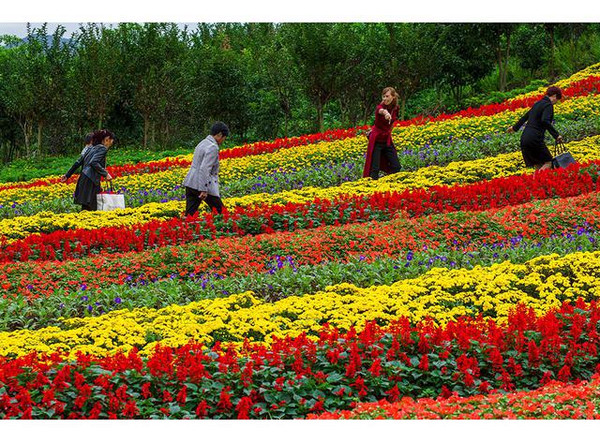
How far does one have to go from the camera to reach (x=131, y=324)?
245 inches

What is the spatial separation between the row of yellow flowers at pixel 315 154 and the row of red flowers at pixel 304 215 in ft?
16.7

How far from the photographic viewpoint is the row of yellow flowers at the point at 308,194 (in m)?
11.4

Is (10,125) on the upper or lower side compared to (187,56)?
lower

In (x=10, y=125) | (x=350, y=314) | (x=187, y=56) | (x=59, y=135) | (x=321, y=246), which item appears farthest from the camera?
(x=10, y=125)

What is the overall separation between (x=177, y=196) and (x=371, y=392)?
10017 mm

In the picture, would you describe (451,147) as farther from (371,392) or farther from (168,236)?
(371,392)

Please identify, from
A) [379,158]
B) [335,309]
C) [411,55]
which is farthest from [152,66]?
[335,309]

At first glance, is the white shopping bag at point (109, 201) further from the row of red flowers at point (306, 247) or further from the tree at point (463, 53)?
the tree at point (463, 53)

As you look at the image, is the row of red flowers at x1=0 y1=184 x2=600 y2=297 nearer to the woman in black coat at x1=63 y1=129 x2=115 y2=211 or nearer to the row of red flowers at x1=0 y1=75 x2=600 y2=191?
the woman in black coat at x1=63 y1=129 x2=115 y2=211

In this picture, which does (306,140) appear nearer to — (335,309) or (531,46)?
(531,46)

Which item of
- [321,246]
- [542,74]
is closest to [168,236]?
[321,246]

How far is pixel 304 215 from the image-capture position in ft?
34.7

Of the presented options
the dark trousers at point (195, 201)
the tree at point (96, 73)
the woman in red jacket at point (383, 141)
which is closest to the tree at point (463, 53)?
the tree at point (96, 73)

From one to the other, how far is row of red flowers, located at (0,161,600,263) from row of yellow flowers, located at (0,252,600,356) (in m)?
3.00
